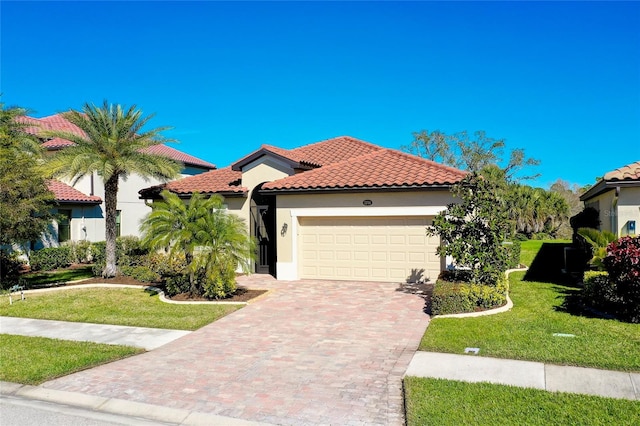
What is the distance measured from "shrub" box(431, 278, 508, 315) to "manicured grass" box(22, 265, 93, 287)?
47.4ft

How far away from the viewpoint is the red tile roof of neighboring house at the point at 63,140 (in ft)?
88.9

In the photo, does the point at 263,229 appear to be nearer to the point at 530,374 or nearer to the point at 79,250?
the point at 79,250

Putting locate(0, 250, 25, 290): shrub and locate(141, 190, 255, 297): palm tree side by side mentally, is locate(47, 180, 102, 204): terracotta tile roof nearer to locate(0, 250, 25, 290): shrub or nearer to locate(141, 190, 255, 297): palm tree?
locate(0, 250, 25, 290): shrub

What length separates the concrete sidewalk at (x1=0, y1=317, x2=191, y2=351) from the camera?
32.8 ft

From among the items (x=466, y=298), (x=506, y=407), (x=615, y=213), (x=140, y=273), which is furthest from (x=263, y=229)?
(x=506, y=407)

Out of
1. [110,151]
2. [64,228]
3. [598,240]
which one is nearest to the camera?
[598,240]

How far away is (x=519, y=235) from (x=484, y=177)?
23.6 meters

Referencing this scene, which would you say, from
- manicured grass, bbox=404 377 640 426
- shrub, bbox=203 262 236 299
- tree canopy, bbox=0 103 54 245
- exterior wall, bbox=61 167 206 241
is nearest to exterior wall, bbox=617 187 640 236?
manicured grass, bbox=404 377 640 426

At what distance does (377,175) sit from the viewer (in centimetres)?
1691

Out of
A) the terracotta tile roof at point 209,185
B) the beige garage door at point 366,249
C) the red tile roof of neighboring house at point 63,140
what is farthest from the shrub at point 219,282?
the red tile roof of neighboring house at point 63,140

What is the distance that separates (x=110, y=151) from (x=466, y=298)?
1350 cm

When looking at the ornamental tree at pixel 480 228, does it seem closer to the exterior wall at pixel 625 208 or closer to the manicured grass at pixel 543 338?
the manicured grass at pixel 543 338

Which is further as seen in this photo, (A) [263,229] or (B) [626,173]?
(A) [263,229]

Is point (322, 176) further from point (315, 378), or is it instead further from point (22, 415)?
point (22, 415)
